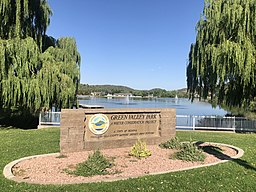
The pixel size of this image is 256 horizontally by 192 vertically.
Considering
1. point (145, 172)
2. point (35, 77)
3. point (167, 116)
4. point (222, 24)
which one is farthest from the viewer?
point (35, 77)

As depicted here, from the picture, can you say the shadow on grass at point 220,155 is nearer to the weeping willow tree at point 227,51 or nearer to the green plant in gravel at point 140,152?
the green plant in gravel at point 140,152

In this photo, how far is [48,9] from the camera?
48.4 feet

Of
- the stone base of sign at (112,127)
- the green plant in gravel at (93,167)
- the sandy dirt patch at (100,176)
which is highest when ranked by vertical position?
the stone base of sign at (112,127)

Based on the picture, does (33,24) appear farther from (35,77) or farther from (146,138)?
(146,138)

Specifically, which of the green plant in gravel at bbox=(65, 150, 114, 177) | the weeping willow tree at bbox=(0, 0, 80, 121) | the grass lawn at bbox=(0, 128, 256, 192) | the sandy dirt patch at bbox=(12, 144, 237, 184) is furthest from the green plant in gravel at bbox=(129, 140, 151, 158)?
the weeping willow tree at bbox=(0, 0, 80, 121)

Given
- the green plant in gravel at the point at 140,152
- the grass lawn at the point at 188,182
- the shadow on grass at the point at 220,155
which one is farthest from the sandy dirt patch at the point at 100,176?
the grass lawn at the point at 188,182

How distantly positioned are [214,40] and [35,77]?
9.42m

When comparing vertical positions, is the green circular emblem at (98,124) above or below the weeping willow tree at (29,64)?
below

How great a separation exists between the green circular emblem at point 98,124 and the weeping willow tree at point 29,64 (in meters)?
5.52

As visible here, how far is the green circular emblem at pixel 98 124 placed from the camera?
810cm

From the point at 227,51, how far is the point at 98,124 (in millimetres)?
6474

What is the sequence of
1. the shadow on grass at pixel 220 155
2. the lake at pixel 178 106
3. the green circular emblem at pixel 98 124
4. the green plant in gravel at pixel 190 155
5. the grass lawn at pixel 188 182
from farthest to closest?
the lake at pixel 178 106 → the green circular emblem at pixel 98 124 → the green plant in gravel at pixel 190 155 → the shadow on grass at pixel 220 155 → the grass lawn at pixel 188 182

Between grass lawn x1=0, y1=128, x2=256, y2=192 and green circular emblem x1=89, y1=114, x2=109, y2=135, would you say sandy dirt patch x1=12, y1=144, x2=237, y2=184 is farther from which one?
green circular emblem x1=89, y1=114, x2=109, y2=135

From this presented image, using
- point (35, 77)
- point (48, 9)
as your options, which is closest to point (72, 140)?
point (35, 77)
